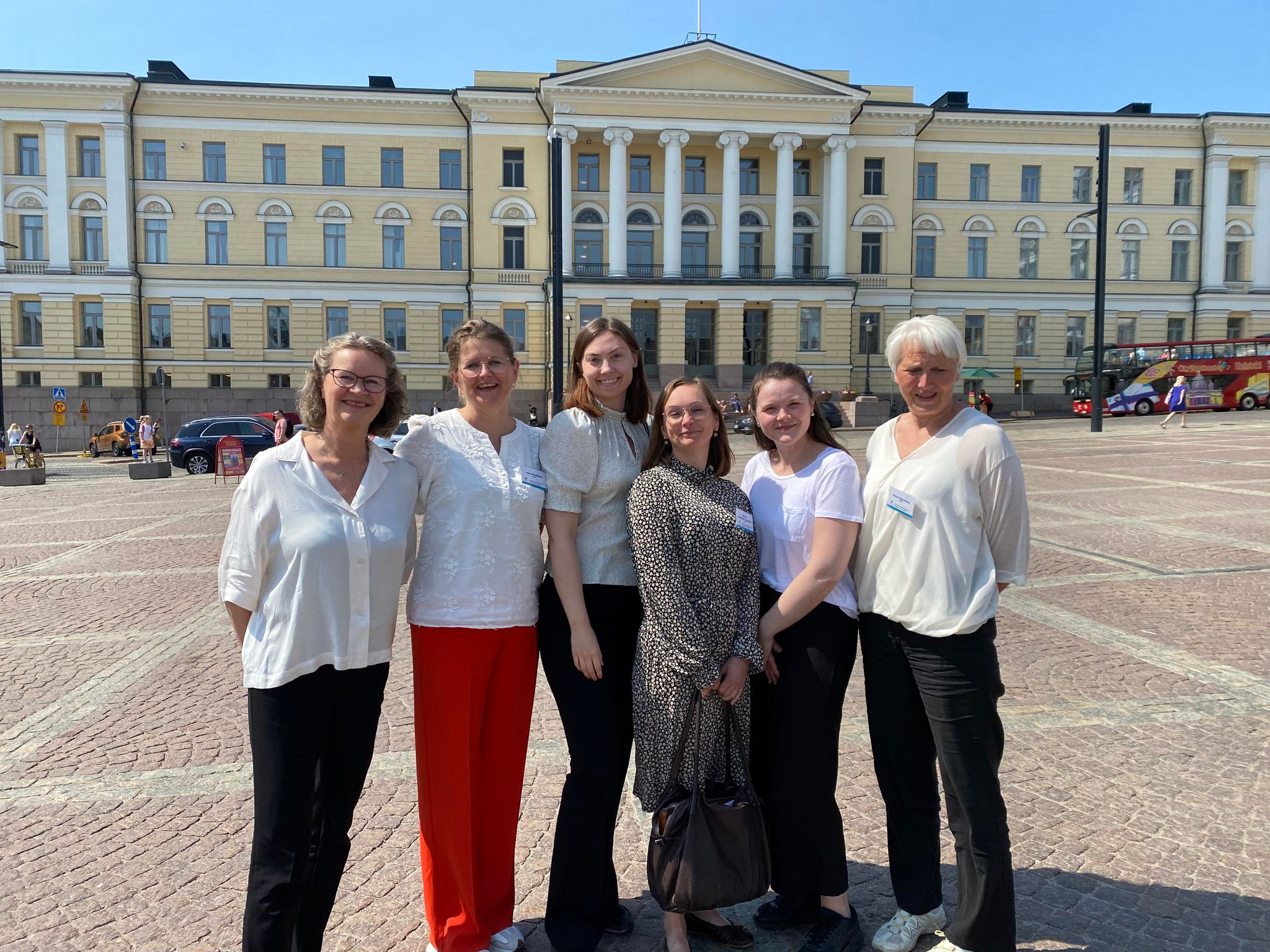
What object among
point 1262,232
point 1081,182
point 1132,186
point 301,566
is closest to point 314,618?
point 301,566

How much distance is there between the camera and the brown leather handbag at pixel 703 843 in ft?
9.37

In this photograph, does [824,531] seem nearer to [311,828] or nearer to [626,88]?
[311,828]

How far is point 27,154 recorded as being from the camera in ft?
157

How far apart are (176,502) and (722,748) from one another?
54.8 feet

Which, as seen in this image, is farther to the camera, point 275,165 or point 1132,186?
point 1132,186

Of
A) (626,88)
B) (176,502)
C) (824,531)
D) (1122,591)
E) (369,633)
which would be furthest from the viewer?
(626,88)

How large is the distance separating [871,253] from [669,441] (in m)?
53.5

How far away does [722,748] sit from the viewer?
119 inches

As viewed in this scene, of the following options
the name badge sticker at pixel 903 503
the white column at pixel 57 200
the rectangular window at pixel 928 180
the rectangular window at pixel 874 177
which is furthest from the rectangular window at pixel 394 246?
the name badge sticker at pixel 903 503

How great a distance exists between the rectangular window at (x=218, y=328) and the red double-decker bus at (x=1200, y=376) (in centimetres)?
4460

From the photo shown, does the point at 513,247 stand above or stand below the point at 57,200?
below

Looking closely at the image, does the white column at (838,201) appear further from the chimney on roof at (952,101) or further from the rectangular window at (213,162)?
the rectangular window at (213,162)

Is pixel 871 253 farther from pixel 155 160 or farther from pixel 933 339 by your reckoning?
pixel 933 339

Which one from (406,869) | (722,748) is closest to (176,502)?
(406,869)
